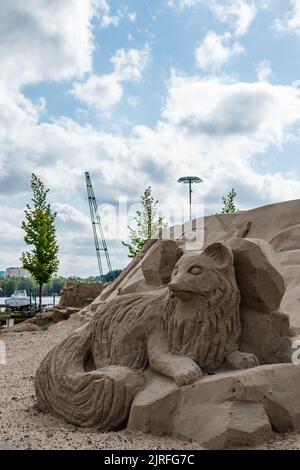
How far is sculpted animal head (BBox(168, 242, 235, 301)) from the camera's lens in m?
2.87

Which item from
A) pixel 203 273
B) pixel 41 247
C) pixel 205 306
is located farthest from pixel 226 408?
pixel 41 247

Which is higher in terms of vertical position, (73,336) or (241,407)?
(73,336)

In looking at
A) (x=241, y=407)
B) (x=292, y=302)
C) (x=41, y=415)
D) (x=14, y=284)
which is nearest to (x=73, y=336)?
(x=41, y=415)

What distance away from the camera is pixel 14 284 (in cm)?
5122

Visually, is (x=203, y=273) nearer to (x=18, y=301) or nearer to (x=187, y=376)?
(x=187, y=376)

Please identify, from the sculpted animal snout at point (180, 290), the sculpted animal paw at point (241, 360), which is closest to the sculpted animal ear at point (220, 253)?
the sculpted animal snout at point (180, 290)

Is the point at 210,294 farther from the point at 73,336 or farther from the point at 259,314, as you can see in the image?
the point at 73,336

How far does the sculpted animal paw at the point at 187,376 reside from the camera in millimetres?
2732

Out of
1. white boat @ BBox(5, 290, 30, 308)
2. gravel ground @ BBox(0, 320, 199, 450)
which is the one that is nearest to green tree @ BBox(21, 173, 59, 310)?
white boat @ BBox(5, 290, 30, 308)

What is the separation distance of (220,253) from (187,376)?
0.80 m

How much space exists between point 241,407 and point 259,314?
32.8 inches

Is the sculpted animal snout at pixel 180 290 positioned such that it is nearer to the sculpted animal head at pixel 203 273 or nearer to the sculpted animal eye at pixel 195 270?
the sculpted animal head at pixel 203 273
